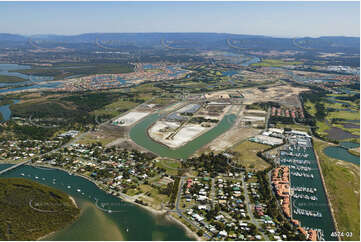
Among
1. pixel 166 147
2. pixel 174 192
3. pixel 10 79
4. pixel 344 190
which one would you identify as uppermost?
pixel 10 79

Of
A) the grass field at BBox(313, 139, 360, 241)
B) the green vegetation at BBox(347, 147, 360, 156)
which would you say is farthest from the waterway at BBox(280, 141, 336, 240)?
the green vegetation at BBox(347, 147, 360, 156)

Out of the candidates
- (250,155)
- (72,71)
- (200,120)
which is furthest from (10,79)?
(250,155)

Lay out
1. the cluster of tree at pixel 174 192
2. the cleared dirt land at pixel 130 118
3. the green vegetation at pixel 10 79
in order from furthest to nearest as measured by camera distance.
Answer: the green vegetation at pixel 10 79
the cleared dirt land at pixel 130 118
the cluster of tree at pixel 174 192

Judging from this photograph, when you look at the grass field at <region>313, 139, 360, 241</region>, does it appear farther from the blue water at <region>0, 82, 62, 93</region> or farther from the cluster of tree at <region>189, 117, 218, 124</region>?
the blue water at <region>0, 82, 62, 93</region>

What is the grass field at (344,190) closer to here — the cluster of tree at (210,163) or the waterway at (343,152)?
the waterway at (343,152)

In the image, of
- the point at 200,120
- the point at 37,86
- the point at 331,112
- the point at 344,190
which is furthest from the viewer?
the point at 37,86

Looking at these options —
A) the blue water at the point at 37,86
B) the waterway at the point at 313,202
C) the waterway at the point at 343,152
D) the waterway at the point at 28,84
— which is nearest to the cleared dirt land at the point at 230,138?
the waterway at the point at 313,202

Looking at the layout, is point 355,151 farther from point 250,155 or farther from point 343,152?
point 250,155
